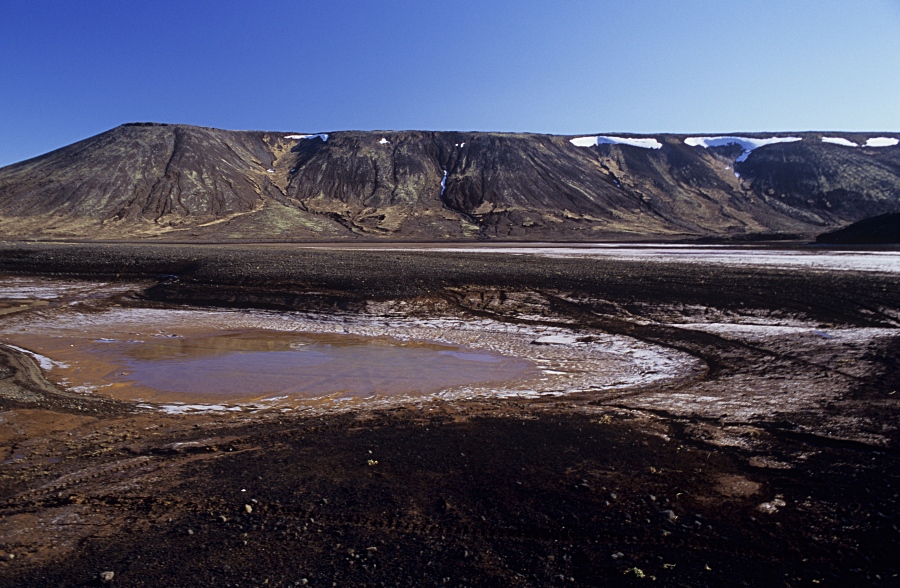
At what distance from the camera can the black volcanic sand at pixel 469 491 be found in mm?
4473

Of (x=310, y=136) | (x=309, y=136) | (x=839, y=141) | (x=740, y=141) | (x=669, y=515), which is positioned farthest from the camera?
(x=740, y=141)

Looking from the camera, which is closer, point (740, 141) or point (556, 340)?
point (556, 340)

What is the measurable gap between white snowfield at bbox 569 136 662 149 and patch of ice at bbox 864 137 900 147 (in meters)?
45.1

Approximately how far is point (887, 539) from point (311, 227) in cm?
8318

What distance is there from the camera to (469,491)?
19.2 feet

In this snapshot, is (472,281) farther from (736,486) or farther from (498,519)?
(498,519)

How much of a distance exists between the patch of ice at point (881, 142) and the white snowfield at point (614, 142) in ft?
148

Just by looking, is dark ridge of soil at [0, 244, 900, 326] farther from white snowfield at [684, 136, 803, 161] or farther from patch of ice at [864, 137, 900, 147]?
patch of ice at [864, 137, 900, 147]

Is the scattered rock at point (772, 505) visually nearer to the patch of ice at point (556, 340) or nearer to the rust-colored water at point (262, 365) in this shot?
the rust-colored water at point (262, 365)

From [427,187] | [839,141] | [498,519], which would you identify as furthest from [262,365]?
[839,141]

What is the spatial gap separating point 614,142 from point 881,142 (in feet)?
189

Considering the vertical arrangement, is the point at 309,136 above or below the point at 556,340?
above

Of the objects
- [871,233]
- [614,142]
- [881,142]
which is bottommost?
[871,233]

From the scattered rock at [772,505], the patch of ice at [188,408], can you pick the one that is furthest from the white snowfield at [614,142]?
the scattered rock at [772,505]
